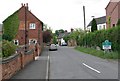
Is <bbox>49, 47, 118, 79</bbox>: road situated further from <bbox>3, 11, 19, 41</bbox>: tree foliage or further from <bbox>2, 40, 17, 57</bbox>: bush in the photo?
<bbox>3, 11, 19, 41</bbox>: tree foliage

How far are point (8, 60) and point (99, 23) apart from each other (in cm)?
7772

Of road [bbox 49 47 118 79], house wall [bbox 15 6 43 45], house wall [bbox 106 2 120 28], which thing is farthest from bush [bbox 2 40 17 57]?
house wall [bbox 15 6 43 45]

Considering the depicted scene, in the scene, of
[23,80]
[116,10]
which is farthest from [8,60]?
[116,10]

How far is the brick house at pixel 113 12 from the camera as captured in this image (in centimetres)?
5961

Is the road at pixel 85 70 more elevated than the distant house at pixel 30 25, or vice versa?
the distant house at pixel 30 25

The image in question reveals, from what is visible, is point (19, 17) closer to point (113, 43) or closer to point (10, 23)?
point (10, 23)

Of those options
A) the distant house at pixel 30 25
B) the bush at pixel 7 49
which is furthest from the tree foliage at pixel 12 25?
the bush at pixel 7 49

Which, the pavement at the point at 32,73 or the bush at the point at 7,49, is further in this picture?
the bush at the point at 7,49

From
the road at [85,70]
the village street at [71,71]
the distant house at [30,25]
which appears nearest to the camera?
the village street at [71,71]

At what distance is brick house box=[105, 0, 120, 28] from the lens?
196 ft

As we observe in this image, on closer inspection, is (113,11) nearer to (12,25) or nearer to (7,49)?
(12,25)

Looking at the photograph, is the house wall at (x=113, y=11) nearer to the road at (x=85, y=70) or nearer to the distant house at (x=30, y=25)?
the distant house at (x=30, y=25)

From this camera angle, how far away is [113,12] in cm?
6269

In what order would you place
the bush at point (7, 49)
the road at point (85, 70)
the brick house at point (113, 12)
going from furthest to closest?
the brick house at point (113, 12) → the bush at point (7, 49) → the road at point (85, 70)
